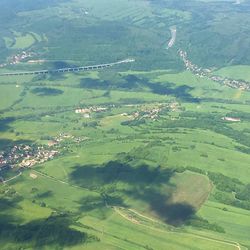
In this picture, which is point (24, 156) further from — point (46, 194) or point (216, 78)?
point (216, 78)

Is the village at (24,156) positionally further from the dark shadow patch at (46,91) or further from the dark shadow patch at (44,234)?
the dark shadow patch at (46,91)

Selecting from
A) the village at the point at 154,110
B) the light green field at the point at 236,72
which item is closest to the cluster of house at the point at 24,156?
the village at the point at 154,110

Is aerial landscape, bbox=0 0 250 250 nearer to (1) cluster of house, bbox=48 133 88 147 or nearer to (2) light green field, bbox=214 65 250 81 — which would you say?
(1) cluster of house, bbox=48 133 88 147

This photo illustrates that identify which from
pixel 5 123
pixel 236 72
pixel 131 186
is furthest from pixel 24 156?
pixel 236 72

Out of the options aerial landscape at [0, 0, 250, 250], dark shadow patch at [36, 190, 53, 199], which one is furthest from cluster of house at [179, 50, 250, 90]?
dark shadow patch at [36, 190, 53, 199]

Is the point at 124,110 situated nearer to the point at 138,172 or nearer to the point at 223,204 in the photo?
the point at 138,172
